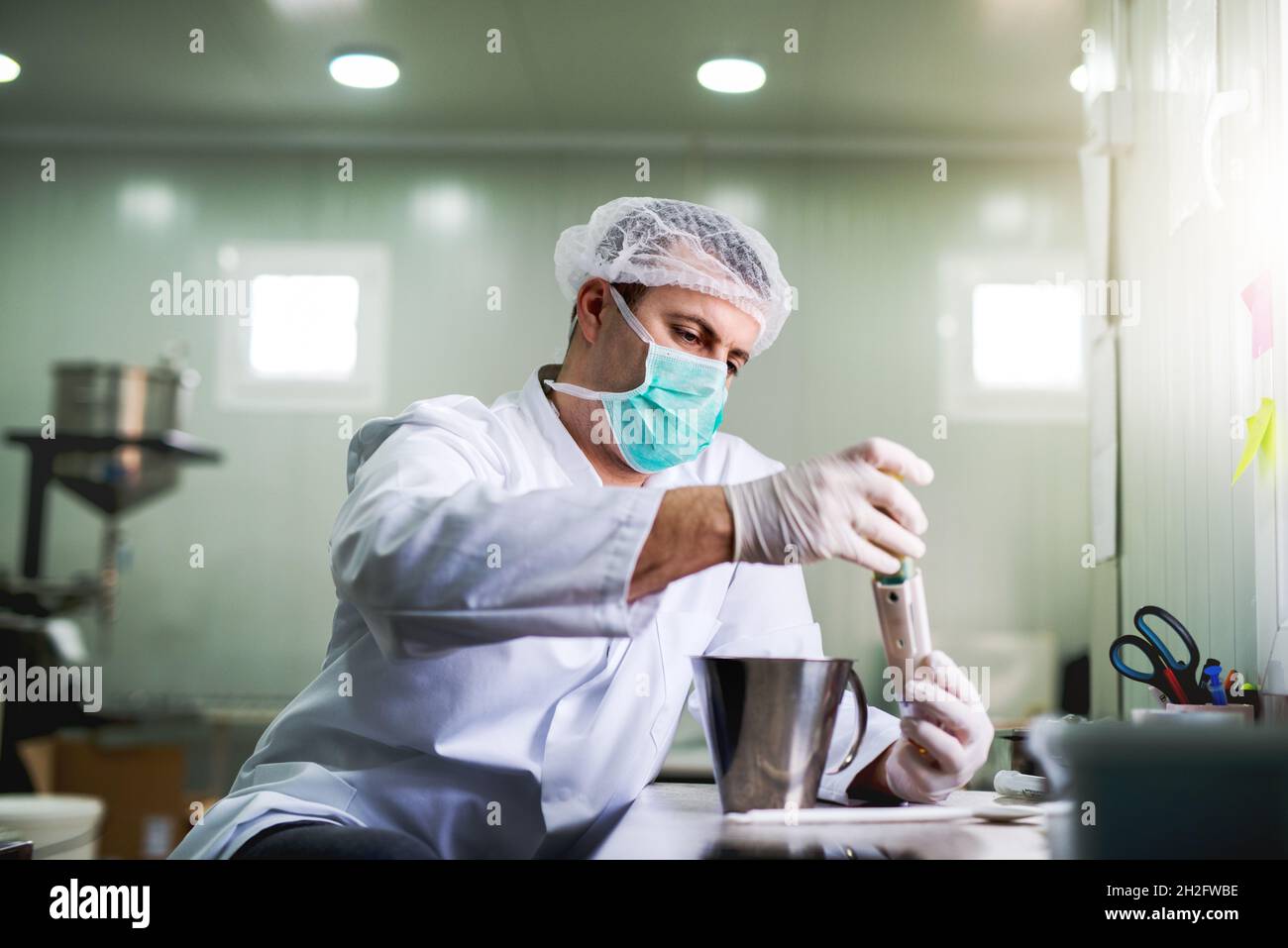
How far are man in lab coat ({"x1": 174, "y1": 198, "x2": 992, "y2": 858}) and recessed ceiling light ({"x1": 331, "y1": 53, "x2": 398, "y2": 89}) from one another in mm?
1693

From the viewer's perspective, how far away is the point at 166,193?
293 centimetres

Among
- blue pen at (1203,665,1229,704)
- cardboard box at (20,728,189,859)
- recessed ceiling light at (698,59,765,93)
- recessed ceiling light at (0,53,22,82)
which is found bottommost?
cardboard box at (20,728,189,859)

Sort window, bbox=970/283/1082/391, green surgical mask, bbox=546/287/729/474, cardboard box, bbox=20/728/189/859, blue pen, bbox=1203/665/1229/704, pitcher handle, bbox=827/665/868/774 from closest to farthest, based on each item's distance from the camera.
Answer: pitcher handle, bbox=827/665/868/774, blue pen, bbox=1203/665/1229/704, green surgical mask, bbox=546/287/729/474, cardboard box, bbox=20/728/189/859, window, bbox=970/283/1082/391

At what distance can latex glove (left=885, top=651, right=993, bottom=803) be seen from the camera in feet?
2.64

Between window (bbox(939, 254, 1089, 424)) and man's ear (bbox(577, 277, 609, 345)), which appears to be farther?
Result: window (bbox(939, 254, 1089, 424))

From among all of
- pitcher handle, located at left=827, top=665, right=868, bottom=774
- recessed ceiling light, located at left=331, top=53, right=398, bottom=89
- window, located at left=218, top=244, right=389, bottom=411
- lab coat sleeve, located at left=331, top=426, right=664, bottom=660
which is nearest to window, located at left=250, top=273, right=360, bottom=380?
window, located at left=218, top=244, right=389, bottom=411

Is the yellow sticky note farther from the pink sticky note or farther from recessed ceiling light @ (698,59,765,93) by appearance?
recessed ceiling light @ (698,59,765,93)

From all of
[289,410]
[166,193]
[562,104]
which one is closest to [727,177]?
[562,104]

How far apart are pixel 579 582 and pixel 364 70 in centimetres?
246

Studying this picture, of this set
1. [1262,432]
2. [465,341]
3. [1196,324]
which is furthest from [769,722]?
[465,341]

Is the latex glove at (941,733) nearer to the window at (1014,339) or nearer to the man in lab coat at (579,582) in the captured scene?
the man in lab coat at (579,582)

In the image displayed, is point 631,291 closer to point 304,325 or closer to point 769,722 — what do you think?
point 769,722

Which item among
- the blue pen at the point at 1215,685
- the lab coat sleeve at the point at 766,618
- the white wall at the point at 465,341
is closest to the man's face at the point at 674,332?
the lab coat sleeve at the point at 766,618

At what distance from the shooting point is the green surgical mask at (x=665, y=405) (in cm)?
112
